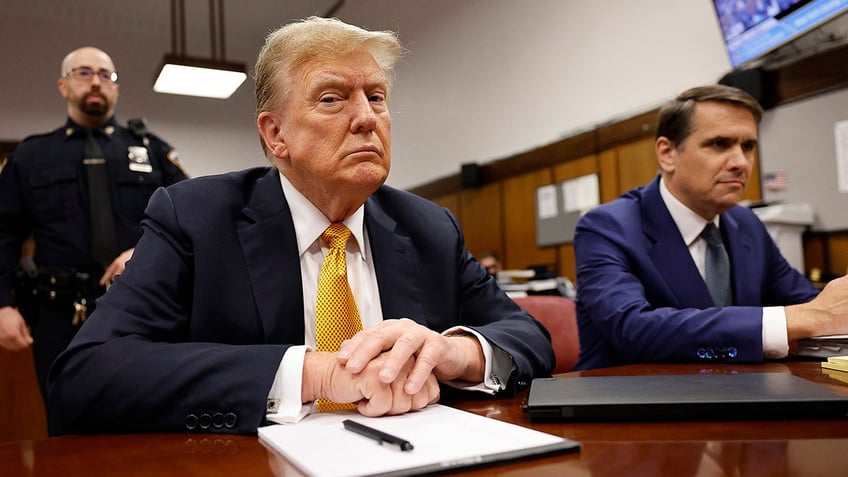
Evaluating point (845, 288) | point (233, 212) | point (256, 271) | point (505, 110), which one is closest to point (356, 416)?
point (256, 271)

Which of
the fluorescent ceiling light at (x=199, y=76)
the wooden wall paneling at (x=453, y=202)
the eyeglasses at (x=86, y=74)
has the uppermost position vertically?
the fluorescent ceiling light at (x=199, y=76)

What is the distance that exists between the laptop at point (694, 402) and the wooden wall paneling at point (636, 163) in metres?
4.51

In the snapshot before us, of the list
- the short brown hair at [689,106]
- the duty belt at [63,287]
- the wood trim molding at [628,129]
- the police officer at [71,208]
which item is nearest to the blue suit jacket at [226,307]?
the short brown hair at [689,106]

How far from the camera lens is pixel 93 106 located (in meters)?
2.84

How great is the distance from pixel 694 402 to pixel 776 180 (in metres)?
4.03

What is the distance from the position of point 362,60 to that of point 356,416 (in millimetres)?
742

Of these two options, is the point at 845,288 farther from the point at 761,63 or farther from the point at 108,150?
the point at 761,63

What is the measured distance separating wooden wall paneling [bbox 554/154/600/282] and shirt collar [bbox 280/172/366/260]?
469cm

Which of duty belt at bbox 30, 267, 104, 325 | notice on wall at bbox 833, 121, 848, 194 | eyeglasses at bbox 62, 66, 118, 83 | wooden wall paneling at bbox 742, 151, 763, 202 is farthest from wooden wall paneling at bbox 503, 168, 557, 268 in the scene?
duty belt at bbox 30, 267, 104, 325

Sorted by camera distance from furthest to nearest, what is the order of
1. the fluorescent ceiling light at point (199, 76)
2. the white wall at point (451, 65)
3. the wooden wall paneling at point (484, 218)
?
the wooden wall paneling at point (484, 218) < the fluorescent ceiling light at point (199, 76) < the white wall at point (451, 65)

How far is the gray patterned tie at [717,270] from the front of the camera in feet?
6.19

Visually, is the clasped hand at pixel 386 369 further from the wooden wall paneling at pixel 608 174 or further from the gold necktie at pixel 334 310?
the wooden wall paneling at pixel 608 174

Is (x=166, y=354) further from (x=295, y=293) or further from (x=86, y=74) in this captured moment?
(x=86, y=74)

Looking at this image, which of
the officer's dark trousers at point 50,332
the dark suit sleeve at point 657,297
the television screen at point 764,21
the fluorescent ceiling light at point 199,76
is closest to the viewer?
the dark suit sleeve at point 657,297
